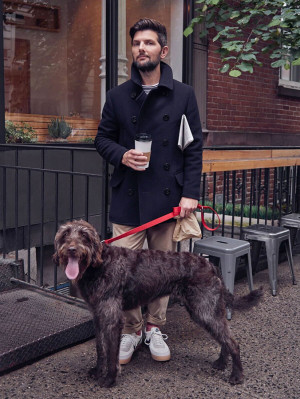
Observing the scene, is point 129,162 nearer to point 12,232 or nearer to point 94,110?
point 12,232

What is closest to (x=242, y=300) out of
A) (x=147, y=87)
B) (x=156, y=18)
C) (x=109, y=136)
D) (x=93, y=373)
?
(x=93, y=373)

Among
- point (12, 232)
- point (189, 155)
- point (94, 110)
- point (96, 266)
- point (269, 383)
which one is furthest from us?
point (94, 110)

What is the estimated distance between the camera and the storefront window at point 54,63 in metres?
6.89

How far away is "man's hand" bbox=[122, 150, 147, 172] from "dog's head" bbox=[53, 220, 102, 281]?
55 centimetres

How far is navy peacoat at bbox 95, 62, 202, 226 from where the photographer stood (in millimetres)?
3559

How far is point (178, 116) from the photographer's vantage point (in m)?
3.58

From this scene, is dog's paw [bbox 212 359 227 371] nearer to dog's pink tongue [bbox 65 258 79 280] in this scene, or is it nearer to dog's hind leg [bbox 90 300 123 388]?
dog's hind leg [bbox 90 300 123 388]

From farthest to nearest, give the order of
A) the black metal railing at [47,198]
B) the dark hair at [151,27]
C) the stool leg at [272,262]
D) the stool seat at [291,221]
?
the stool seat at [291,221]
the black metal railing at [47,198]
the stool leg at [272,262]
the dark hair at [151,27]

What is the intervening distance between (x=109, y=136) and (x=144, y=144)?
50 cm

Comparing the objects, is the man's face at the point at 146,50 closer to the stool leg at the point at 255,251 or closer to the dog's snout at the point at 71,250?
the dog's snout at the point at 71,250

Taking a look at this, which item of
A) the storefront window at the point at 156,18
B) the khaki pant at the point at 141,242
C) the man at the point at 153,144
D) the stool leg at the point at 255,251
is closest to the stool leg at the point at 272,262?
the stool leg at the point at 255,251

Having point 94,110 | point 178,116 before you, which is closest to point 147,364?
point 178,116

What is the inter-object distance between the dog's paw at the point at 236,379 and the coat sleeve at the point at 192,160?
1230mm

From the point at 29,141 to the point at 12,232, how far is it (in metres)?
1.44
